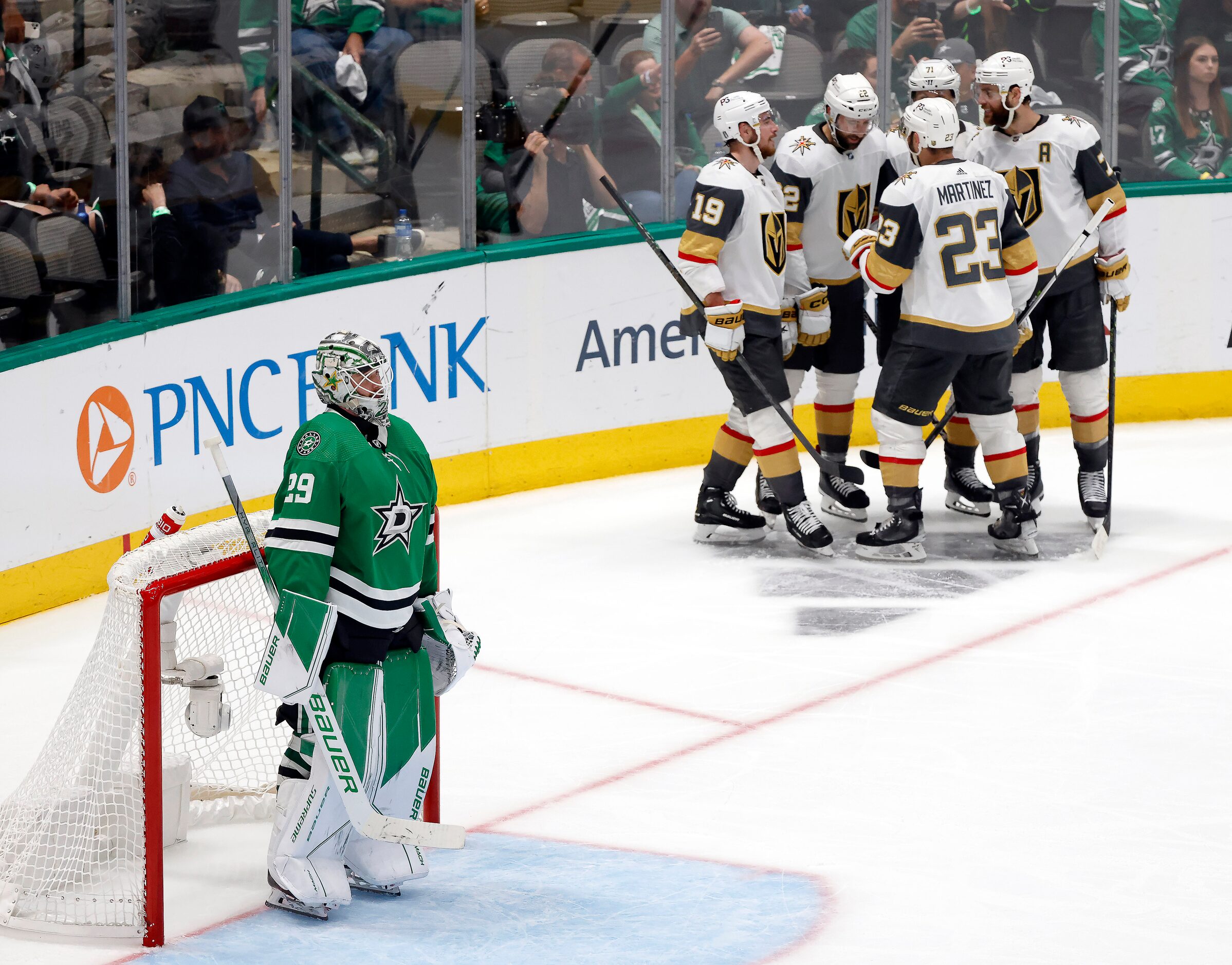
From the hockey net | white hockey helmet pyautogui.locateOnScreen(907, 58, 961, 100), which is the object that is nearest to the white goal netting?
the hockey net

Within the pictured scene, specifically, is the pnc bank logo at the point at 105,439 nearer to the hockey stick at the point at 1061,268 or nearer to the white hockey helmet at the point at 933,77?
the hockey stick at the point at 1061,268

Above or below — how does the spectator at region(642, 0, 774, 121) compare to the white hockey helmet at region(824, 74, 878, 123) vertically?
above

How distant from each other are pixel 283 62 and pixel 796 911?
12.6 feet

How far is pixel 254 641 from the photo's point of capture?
3957 mm

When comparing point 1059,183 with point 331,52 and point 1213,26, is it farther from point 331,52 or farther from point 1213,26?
point 1213,26

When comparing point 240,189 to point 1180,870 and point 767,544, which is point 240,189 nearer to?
point 767,544

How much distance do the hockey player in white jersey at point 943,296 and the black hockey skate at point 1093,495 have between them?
425 millimetres

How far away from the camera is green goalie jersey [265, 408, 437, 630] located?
10.8ft

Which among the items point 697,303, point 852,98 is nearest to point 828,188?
point 852,98

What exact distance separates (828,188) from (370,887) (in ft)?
11.1

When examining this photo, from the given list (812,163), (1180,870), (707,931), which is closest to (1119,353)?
(812,163)

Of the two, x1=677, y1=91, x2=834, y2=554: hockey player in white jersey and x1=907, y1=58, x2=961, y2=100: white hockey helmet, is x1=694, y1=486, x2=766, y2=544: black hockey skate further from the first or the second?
x1=907, y1=58, x2=961, y2=100: white hockey helmet

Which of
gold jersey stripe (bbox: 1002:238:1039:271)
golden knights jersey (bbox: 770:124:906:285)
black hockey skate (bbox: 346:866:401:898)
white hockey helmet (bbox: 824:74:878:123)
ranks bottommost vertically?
black hockey skate (bbox: 346:866:401:898)

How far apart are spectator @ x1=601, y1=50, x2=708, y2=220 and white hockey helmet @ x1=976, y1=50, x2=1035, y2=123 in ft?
4.91
